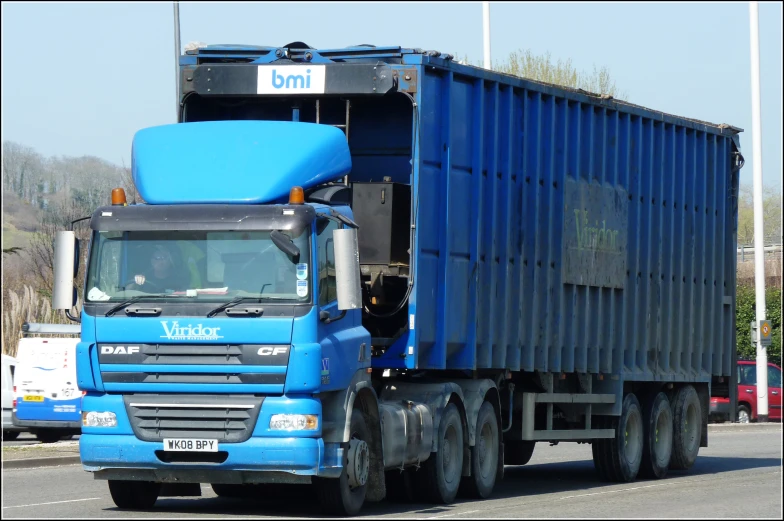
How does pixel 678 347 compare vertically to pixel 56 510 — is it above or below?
above

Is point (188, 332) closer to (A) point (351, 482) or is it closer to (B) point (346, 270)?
(B) point (346, 270)

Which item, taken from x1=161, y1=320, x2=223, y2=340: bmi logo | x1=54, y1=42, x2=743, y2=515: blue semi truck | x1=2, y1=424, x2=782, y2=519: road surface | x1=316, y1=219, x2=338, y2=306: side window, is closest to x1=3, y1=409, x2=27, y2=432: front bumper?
x1=2, y1=424, x2=782, y2=519: road surface

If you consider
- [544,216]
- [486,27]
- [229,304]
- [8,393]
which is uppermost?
[486,27]

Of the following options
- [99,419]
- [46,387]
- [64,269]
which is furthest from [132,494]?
[46,387]

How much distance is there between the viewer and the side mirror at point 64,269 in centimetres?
1219

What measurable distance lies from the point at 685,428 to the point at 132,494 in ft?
31.0

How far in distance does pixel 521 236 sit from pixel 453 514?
3.97 metres

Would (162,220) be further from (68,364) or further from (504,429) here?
(68,364)

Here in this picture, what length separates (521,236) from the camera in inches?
621

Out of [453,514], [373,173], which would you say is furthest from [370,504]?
[373,173]

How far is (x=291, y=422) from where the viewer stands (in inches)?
462

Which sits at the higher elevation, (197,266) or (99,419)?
(197,266)

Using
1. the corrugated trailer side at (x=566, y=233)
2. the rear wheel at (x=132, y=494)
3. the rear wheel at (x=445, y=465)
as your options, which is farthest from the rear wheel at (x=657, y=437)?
the rear wheel at (x=132, y=494)

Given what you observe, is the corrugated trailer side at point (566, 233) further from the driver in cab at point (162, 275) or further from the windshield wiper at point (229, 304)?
the driver in cab at point (162, 275)
